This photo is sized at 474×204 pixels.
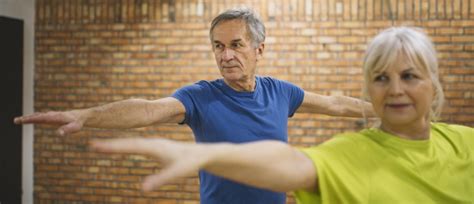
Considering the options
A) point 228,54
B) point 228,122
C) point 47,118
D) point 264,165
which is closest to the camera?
point 264,165

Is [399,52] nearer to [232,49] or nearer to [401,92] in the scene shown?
[401,92]

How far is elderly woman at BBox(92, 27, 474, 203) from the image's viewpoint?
1205 millimetres

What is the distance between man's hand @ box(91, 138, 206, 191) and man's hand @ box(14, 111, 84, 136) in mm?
695

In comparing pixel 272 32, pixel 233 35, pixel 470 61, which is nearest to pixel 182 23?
pixel 272 32

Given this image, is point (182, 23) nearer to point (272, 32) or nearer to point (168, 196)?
point (272, 32)

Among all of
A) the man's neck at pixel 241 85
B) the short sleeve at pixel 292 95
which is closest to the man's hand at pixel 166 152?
the man's neck at pixel 241 85

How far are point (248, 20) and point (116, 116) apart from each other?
818 millimetres

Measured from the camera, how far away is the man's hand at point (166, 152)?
101cm

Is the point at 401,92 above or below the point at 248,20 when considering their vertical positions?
→ below

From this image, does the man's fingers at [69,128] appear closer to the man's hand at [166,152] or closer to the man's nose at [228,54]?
the man's hand at [166,152]

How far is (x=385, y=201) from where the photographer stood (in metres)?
1.30

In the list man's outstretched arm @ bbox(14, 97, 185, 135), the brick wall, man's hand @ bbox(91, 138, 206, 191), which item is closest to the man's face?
man's outstretched arm @ bbox(14, 97, 185, 135)

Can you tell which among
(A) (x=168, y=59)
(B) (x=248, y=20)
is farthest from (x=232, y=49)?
(A) (x=168, y=59)

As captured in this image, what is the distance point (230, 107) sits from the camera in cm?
235
